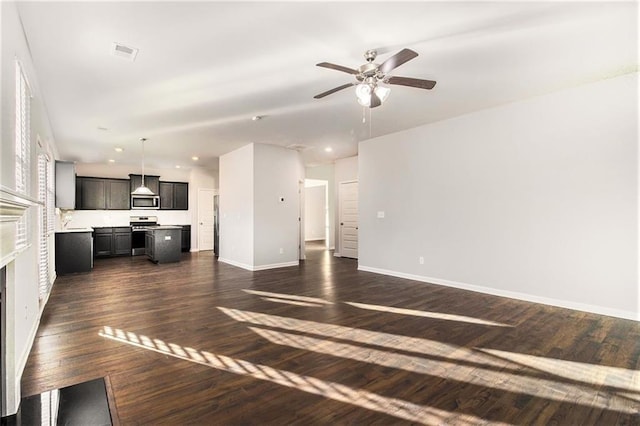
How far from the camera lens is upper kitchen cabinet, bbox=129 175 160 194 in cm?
949

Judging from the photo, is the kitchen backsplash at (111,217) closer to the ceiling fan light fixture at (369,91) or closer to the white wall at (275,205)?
the white wall at (275,205)

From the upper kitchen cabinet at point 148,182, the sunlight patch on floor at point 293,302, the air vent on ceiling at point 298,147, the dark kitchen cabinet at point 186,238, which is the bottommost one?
the sunlight patch on floor at point 293,302

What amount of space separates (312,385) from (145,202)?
30.9 feet

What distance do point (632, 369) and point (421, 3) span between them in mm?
3341

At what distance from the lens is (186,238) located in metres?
10.3

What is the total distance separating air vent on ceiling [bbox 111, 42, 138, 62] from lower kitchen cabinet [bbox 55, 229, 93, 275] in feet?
16.5

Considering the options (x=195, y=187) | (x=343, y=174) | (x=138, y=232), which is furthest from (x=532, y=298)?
(x=138, y=232)

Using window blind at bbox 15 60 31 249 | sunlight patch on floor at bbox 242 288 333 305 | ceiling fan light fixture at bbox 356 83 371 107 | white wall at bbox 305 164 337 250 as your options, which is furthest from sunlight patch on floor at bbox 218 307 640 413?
white wall at bbox 305 164 337 250

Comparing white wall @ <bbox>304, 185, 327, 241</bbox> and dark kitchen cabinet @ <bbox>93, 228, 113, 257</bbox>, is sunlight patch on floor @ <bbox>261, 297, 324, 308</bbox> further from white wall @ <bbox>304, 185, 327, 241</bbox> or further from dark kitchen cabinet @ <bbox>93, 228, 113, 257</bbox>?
white wall @ <bbox>304, 185, 327, 241</bbox>

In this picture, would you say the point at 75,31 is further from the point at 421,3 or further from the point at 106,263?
the point at 106,263

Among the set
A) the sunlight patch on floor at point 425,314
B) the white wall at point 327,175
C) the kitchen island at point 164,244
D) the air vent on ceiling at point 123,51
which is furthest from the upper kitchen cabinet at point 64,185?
the white wall at point 327,175

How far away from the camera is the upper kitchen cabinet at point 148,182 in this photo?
31.1ft

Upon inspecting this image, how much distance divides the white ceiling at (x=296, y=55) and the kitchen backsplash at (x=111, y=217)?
4707 mm

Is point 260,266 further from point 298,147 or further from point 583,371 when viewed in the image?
point 583,371
